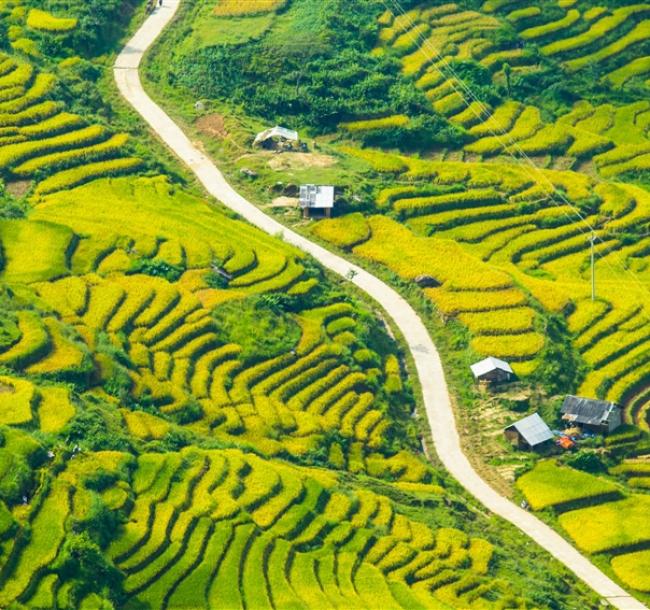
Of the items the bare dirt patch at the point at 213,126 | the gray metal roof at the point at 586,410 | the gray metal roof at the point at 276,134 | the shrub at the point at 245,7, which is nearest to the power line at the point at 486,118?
the shrub at the point at 245,7

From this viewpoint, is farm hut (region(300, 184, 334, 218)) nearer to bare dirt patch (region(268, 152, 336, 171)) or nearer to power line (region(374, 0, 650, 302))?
bare dirt patch (region(268, 152, 336, 171))

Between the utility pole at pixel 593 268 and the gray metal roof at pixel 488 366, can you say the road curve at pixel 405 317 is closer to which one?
the gray metal roof at pixel 488 366

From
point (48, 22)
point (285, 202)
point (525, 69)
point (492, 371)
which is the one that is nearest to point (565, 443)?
point (492, 371)

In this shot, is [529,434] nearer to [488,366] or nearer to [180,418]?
[488,366]

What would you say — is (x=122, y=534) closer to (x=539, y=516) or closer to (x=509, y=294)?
(x=539, y=516)

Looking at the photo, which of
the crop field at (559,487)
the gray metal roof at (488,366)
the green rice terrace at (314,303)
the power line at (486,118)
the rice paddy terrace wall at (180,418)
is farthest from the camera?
the power line at (486,118)

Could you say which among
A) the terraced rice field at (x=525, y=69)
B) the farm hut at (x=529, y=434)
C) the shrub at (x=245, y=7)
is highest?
the shrub at (x=245, y=7)
